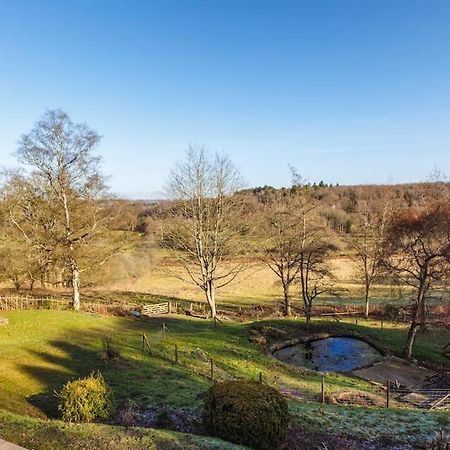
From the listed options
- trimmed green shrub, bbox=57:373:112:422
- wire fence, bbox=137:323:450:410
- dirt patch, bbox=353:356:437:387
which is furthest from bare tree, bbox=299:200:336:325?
trimmed green shrub, bbox=57:373:112:422

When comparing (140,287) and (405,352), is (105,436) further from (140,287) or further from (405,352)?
(140,287)

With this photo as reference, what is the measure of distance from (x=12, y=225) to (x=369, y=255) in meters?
34.0

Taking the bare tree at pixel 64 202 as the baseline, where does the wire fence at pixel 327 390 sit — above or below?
below

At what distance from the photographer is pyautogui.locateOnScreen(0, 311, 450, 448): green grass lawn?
14203 millimetres

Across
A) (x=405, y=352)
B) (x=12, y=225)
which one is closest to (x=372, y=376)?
(x=405, y=352)

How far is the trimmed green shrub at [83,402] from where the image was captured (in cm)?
1268

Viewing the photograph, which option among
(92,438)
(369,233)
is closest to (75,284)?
(92,438)

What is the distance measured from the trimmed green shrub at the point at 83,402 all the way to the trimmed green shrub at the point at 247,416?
10.8 feet

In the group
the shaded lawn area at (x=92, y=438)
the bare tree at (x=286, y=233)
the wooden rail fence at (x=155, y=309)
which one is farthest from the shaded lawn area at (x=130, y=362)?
the bare tree at (x=286, y=233)

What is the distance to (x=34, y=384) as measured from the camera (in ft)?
55.9

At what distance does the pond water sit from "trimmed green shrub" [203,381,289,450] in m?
16.3

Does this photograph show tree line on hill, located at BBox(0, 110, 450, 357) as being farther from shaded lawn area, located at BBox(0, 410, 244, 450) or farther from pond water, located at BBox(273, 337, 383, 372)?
shaded lawn area, located at BBox(0, 410, 244, 450)

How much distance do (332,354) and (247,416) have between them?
67.5 ft

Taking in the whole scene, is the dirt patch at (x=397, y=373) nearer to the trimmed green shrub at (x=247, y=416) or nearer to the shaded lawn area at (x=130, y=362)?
the shaded lawn area at (x=130, y=362)
